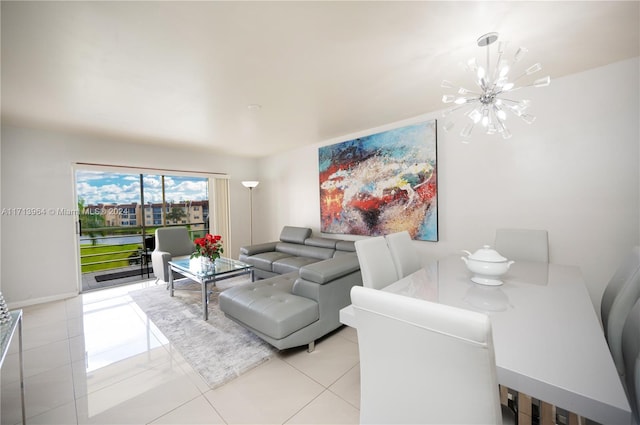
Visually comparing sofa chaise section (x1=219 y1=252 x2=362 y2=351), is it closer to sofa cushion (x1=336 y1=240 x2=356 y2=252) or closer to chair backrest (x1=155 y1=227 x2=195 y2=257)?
sofa cushion (x1=336 y1=240 x2=356 y2=252)

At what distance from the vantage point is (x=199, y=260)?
13.1ft

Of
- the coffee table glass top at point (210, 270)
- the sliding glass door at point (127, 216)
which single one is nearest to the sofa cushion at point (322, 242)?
the coffee table glass top at point (210, 270)

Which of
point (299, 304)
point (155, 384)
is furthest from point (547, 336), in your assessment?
point (155, 384)

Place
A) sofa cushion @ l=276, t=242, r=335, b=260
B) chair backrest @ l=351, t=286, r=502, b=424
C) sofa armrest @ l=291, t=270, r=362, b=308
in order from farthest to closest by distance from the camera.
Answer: sofa cushion @ l=276, t=242, r=335, b=260 < sofa armrest @ l=291, t=270, r=362, b=308 < chair backrest @ l=351, t=286, r=502, b=424

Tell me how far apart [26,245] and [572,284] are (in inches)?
232

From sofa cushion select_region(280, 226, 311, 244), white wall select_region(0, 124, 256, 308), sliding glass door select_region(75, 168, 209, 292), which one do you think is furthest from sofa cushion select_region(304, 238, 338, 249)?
white wall select_region(0, 124, 256, 308)

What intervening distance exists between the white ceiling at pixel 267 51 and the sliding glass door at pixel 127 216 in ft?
7.23

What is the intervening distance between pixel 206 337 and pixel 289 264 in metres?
1.55

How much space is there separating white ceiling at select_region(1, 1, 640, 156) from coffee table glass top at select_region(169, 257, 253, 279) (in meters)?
1.98

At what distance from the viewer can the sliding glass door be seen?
16.1ft

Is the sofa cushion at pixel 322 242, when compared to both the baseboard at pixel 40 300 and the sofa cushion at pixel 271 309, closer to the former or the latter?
the sofa cushion at pixel 271 309

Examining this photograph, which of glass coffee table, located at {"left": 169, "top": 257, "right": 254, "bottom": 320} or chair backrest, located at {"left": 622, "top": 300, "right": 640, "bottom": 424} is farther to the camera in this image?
glass coffee table, located at {"left": 169, "top": 257, "right": 254, "bottom": 320}

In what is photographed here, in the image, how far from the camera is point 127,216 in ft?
17.6

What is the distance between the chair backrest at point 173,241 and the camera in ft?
14.4
